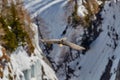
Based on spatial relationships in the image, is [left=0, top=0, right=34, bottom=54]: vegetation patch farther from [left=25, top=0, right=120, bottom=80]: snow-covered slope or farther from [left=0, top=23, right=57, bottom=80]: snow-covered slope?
[left=25, top=0, right=120, bottom=80]: snow-covered slope

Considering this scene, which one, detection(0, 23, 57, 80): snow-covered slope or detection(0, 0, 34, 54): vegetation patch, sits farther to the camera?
detection(0, 0, 34, 54): vegetation patch

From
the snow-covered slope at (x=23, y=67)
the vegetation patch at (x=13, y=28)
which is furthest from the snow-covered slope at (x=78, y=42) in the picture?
the vegetation patch at (x=13, y=28)

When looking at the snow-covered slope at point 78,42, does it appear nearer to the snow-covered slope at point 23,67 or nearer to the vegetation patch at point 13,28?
the snow-covered slope at point 23,67

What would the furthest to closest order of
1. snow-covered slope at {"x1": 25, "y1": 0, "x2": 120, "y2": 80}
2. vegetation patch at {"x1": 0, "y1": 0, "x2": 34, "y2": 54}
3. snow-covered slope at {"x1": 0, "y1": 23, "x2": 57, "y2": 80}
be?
snow-covered slope at {"x1": 25, "y1": 0, "x2": 120, "y2": 80}, vegetation patch at {"x1": 0, "y1": 0, "x2": 34, "y2": 54}, snow-covered slope at {"x1": 0, "y1": 23, "x2": 57, "y2": 80}

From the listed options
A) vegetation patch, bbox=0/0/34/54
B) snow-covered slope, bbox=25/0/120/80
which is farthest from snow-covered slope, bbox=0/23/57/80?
snow-covered slope, bbox=25/0/120/80

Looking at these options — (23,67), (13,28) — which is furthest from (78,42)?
(23,67)

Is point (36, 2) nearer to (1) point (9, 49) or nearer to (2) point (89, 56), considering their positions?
(2) point (89, 56)

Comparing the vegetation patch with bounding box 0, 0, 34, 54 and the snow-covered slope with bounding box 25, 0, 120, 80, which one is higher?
the vegetation patch with bounding box 0, 0, 34, 54

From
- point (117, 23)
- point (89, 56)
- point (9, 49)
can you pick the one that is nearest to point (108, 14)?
point (117, 23)
